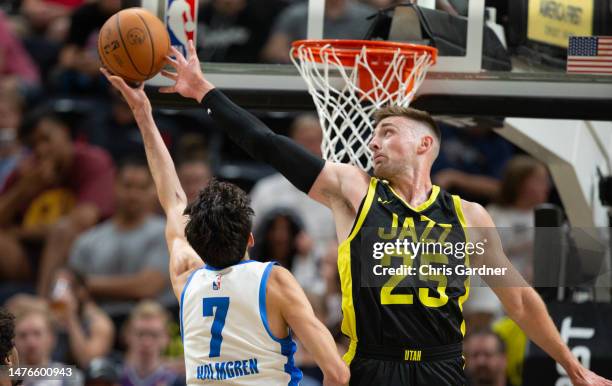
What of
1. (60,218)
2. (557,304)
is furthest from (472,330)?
(60,218)

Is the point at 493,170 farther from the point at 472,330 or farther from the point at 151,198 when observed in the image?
the point at 151,198

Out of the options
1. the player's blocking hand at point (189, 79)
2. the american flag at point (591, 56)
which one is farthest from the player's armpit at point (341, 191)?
the american flag at point (591, 56)

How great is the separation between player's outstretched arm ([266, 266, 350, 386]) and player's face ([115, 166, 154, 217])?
485cm

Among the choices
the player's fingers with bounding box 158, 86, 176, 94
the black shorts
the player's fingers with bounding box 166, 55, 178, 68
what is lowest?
the black shorts

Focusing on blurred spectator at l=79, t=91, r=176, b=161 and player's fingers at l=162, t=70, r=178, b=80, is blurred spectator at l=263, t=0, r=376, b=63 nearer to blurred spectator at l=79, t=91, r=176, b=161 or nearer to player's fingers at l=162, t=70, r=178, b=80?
blurred spectator at l=79, t=91, r=176, b=161

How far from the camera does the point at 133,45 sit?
5469 millimetres

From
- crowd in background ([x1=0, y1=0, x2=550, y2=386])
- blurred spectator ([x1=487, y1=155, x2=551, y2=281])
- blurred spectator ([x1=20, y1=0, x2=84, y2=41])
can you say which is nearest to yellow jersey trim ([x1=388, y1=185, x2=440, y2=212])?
crowd in background ([x1=0, y1=0, x2=550, y2=386])

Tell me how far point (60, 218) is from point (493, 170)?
3.68 metres

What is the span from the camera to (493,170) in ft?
32.4

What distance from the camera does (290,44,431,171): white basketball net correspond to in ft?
19.0

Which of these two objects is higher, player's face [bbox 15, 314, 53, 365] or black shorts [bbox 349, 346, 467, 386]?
black shorts [bbox 349, 346, 467, 386]

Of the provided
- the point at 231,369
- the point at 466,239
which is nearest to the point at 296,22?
the point at 466,239

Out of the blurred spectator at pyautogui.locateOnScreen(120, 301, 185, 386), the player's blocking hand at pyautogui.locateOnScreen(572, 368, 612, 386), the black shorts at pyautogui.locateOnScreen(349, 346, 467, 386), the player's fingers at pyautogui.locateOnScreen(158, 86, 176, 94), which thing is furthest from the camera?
the blurred spectator at pyautogui.locateOnScreen(120, 301, 185, 386)

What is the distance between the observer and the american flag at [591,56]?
5.81 meters
